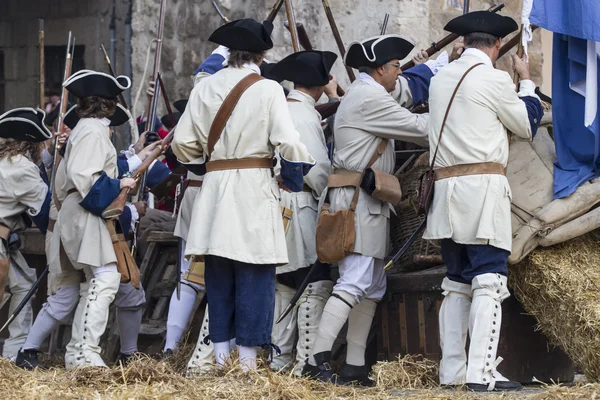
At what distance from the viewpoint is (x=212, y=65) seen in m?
7.84

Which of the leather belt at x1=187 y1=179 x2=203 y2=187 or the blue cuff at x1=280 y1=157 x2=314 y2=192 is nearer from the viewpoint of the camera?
the blue cuff at x1=280 y1=157 x2=314 y2=192

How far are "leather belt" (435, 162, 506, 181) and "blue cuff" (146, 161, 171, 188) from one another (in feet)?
10.3

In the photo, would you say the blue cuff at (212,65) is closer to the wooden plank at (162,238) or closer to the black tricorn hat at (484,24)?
the wooden plank at (162,238)

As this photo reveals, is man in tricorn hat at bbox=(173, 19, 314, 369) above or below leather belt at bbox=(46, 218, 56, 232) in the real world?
above

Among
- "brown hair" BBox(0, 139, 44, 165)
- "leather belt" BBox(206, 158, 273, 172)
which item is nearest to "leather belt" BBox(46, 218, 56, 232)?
"brown hair" BBox(0, 139, 44, 165)

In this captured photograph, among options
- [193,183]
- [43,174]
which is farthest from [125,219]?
[43,174]

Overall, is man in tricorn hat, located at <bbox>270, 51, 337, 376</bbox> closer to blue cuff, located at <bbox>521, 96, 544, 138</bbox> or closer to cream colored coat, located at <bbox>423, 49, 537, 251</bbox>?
cream colored coat, located at <bbox>423, 49, 537, 251</bbox>

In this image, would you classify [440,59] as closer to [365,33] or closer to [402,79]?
[402,79]

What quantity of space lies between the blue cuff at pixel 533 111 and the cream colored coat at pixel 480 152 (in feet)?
0.28

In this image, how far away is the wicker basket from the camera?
7223 mm

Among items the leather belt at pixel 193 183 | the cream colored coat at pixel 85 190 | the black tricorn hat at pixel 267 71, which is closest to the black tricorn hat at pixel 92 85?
the cream colored coat at pixel 85 190

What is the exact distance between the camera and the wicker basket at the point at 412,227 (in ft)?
23.7

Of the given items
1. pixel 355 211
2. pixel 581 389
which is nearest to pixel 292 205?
pixel 355 211

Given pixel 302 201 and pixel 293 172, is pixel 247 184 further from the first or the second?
pixel 302 201
